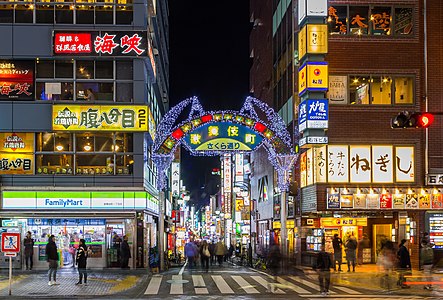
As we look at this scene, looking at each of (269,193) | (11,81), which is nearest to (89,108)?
(11,81)

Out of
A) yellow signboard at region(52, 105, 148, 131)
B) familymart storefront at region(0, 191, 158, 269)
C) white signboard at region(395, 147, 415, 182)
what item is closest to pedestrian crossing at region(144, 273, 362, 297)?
familymart storefront at region(0, 191, 158, 269)

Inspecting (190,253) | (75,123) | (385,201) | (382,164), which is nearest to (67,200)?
(75,123)

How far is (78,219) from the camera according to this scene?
115 ft

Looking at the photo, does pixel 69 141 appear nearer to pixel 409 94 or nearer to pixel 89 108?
pixel 89 108

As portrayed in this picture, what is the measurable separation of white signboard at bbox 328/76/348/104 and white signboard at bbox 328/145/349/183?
2560 mm

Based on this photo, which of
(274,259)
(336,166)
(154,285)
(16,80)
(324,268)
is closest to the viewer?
(324,268)

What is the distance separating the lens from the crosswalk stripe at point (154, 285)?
2422 cm

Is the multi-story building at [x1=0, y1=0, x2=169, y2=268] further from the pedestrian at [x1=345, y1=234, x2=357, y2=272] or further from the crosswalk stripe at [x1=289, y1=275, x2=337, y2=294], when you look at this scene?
the pedestrian at [x1=345, y1=234, x2=357, y2=272]

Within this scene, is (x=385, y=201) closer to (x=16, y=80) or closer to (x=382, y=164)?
(x=382, y=164)

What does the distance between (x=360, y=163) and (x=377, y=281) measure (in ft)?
28.5

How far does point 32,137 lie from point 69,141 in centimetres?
193

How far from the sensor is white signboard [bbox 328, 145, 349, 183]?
35188 mm

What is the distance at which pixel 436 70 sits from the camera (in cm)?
3559

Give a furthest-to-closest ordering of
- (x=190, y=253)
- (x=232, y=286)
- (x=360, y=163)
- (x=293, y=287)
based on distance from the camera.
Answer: (x=190, y=253), (x=360, y=163), (x=293, y=287), (x=232, y=286)
